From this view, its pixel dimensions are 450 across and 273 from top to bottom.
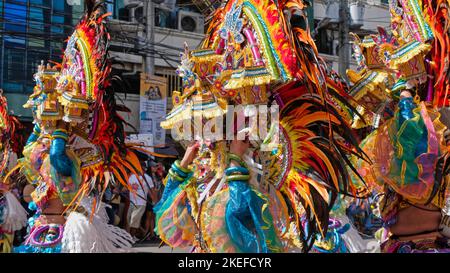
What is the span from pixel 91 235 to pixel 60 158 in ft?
2.22

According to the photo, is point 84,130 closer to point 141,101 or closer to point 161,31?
point 141,101

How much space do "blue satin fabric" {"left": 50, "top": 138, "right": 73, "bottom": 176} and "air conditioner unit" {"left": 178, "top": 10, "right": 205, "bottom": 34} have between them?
9.81 meters

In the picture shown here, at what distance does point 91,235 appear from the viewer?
5.84 m

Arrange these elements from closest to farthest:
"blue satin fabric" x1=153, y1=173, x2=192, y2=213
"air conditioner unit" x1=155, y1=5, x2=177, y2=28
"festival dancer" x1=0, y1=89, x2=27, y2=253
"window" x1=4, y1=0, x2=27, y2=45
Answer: "blue satin fabric" x1=153, y1=173, x2=192, y2=213, "festival dancer" x1=0, y1=89, x2=27, y2=253, "window" x1=4, y1=0, x2=27, y2=45, "air conditioner unit" x1=155, y1=5, x2=177, y2=28

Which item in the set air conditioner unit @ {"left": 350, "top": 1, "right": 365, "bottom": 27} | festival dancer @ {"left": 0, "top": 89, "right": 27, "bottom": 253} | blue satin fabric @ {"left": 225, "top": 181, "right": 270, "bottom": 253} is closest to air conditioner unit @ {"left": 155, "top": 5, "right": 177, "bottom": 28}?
air conditioner unit @ {"left": 350, "top": 1, "right": 365, "bottom": 27}

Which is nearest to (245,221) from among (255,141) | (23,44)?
(255,141)

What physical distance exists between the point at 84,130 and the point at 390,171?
9.13ft

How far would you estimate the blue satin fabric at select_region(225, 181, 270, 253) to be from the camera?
3.53 m

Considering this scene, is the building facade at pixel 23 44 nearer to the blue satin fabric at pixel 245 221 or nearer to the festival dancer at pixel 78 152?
the festival dancer at pixel 78 152

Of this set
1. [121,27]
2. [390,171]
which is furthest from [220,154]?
[121,27]

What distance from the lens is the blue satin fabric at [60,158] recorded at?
566cm

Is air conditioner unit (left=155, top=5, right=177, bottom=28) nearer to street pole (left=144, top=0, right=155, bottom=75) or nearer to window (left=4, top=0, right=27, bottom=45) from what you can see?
street pole (left=144, top=0, right=155, bottom=75)

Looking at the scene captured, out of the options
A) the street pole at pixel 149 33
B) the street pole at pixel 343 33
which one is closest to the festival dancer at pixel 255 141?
the street pole at pixel 149 33

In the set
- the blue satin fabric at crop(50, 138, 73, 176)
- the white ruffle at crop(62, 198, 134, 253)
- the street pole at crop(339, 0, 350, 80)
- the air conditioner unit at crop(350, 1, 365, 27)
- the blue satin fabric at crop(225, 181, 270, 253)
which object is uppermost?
the air conditioner unit at crop(350, 1, 365, 27)
